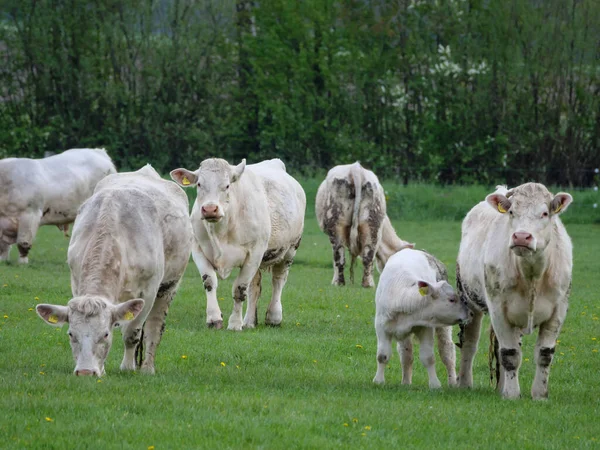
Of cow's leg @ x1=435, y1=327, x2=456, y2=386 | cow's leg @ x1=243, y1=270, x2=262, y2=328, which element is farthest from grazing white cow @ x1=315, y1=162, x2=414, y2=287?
cow's leg @ x1=435, y1=327, x2=456, y2=386

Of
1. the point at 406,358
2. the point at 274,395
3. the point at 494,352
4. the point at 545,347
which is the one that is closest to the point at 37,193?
the point at 406,358

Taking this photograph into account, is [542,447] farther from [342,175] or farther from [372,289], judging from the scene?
[342,175]

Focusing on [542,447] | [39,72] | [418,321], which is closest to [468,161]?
[39,72]

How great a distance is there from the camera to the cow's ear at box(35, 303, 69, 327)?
8578mm

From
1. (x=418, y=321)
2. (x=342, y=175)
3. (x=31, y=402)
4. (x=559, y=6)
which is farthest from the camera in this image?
(x=559, y=6)

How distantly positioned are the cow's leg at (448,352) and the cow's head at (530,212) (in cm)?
182

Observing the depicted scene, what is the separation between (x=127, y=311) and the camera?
8680mm

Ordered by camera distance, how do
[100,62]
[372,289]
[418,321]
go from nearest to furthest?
[418,321], [372,289], [100,62]

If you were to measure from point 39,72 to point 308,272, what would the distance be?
1783 cm

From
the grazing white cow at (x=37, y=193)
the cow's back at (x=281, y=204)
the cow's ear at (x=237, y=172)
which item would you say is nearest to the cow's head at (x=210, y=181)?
the cow's ear at (x=237, y=172)

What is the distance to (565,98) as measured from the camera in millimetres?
33375

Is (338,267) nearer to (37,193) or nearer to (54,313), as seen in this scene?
(37,193)

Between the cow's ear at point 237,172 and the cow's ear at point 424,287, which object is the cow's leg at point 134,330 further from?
the cow's ear at point 237,172

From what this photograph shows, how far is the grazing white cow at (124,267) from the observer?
8508 millimetres
